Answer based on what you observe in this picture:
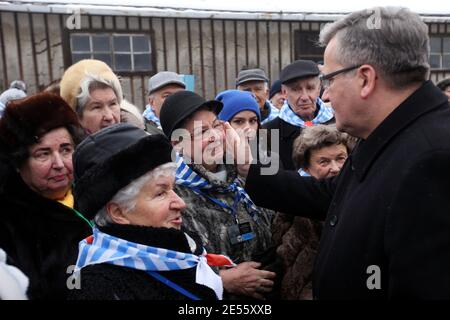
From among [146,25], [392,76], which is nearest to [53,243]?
[392,76]

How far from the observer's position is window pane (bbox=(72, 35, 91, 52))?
7.99 meters

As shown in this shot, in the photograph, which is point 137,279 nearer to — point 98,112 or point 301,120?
point 98,112

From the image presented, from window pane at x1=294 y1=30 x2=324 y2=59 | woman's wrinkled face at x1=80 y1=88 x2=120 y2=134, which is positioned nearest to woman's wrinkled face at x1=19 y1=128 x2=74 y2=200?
woman's wrinkled face at x1=80 y1=88 x2=120 y2=134

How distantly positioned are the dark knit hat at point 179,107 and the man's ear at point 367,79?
119 cm

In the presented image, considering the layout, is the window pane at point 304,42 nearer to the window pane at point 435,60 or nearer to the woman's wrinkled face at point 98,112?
the window pane at point 435,60

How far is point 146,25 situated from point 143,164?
7225 millimetres

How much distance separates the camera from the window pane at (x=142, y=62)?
848 cm

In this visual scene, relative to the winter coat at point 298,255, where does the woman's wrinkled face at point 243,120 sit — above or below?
above

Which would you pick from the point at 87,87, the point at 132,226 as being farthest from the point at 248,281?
the point at 87,87

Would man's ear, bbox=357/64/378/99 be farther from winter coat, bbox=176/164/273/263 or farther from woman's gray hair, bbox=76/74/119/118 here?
woman's gray hair, bbox=76/74/119/118

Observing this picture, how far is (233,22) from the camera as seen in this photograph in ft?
28.7

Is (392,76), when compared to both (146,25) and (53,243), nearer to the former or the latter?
(53,243)

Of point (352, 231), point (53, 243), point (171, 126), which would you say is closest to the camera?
point (352, 231)

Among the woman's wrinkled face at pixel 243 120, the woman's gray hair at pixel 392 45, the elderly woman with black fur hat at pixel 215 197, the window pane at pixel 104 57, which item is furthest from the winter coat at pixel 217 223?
the window pane at pixel 104 57
